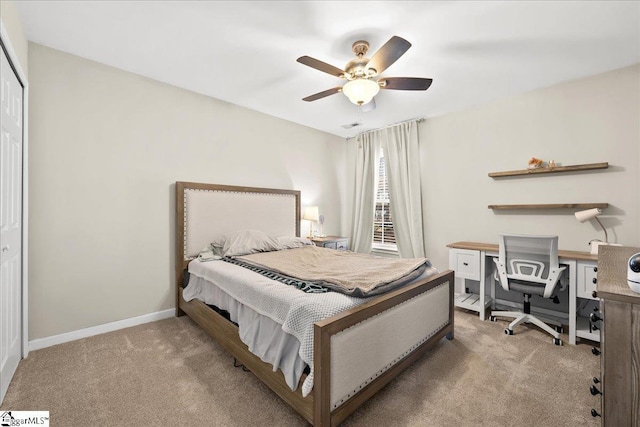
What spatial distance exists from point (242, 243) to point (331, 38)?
2.18m

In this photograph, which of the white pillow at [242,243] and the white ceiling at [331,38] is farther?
the white pillow at [242,243]

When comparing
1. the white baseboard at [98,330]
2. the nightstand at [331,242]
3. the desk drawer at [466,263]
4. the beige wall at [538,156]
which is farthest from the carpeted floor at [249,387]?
the nightstand at [331,242]

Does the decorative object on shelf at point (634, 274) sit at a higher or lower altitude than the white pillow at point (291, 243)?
higher

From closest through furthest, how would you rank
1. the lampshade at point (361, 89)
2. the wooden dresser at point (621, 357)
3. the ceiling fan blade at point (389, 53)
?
the wooden dresser at point (621, 357) → the ceiling fan blade at point (389, 53) → the lampshade at point (361, 89)

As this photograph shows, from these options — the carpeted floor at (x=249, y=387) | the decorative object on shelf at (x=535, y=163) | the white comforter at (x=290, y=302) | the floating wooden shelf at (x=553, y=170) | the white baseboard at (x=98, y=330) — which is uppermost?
the decorative object on shelf at (x=535, y=163)

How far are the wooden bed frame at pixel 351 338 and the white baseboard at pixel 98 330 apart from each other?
39cm

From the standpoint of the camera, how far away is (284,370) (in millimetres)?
1545

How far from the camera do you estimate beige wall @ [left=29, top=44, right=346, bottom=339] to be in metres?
2.33

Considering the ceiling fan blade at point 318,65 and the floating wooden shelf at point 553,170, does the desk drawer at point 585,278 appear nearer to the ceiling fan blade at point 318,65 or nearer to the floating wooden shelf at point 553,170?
the floating wooden shelf at point 553,170

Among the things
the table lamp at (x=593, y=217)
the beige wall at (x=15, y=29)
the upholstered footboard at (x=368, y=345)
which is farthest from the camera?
the table lamp at (x=593, y=217)

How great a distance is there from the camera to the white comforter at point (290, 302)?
145cm

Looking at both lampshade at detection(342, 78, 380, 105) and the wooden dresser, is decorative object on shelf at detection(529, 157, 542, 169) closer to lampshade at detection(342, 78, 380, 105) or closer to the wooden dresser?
lampshade at detection(342, 78, 380, 105)

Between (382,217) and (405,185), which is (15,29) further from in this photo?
(382,217)

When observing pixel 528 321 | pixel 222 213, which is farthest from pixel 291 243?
pixel 528 321
